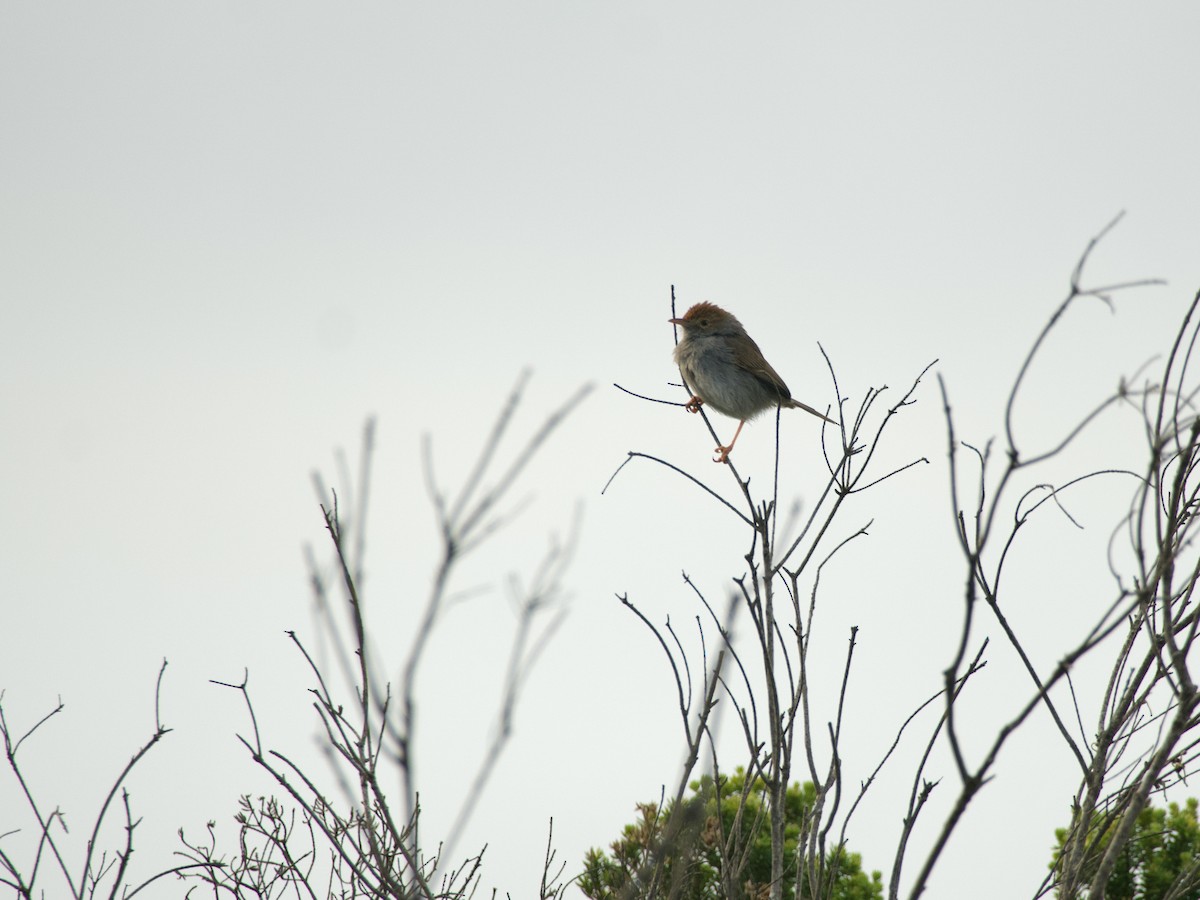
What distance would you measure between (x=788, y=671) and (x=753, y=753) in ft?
1.02

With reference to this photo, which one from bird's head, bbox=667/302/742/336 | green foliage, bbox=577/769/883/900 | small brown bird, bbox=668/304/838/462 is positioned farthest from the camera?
bird's head, bbox=667/302/742/336

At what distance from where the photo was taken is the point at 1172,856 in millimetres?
8398

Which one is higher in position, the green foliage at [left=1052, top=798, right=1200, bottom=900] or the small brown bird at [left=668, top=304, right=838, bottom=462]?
the small brown bird at [left=668, top=304, right=838, bottom=462]

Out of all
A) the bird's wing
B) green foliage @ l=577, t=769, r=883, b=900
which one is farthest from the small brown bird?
green foliage @ l=577, t=769, r=883, b=900

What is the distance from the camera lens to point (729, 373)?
Answer: 8.10 m

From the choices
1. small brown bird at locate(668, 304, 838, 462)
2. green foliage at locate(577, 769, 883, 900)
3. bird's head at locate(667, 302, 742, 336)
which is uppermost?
bird's head at locate(667, 302, 742, 336)

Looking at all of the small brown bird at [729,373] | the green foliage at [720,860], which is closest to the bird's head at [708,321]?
the small brown bird at [729,373]

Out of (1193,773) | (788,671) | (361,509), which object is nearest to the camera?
(361,509)

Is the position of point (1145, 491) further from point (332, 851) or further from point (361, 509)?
point (332, 851)

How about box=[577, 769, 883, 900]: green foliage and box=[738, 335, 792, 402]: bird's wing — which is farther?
box=[738, 335, 792, 402]: bird's wing

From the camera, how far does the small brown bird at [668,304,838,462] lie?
8.10 metres

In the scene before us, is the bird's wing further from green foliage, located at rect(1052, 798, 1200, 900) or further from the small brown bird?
green foliage, located at rect(1052, 798, 1200, 900)

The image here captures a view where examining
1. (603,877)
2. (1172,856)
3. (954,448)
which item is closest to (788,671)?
(954,448)

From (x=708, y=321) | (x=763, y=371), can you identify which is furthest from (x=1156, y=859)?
(x=708, y=321)
